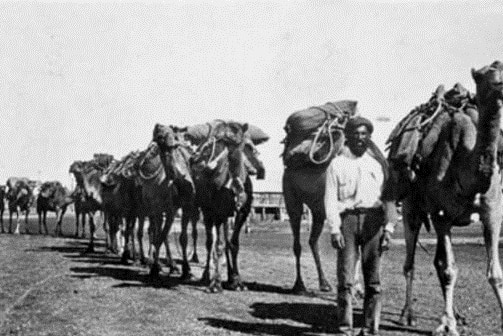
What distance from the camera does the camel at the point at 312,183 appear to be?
482 inches

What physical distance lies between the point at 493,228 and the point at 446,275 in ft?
3.93

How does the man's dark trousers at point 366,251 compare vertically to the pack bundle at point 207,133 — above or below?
below

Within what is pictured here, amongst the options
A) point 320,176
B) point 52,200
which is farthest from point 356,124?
point 52,200

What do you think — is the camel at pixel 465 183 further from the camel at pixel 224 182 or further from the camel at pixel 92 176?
the camel at pixel 92 176

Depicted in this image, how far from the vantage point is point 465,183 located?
8570 millimetres

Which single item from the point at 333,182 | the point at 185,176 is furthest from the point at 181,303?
the point at 333,182

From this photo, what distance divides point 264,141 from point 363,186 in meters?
6.85

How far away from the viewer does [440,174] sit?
9.04 m

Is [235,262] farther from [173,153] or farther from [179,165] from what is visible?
[173,153]

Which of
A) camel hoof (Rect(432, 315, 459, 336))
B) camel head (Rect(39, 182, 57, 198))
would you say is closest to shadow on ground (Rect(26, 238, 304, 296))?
camel hoof (Rect(432, 315, 459, 336))

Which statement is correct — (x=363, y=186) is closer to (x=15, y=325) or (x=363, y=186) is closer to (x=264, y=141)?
(x=15, y=325)

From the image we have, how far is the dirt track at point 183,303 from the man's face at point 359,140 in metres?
2.44

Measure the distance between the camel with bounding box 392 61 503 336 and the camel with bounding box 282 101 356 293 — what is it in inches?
93.3

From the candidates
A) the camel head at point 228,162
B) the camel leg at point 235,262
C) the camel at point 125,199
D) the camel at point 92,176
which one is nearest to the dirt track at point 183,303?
the camel leg at point 235,262
